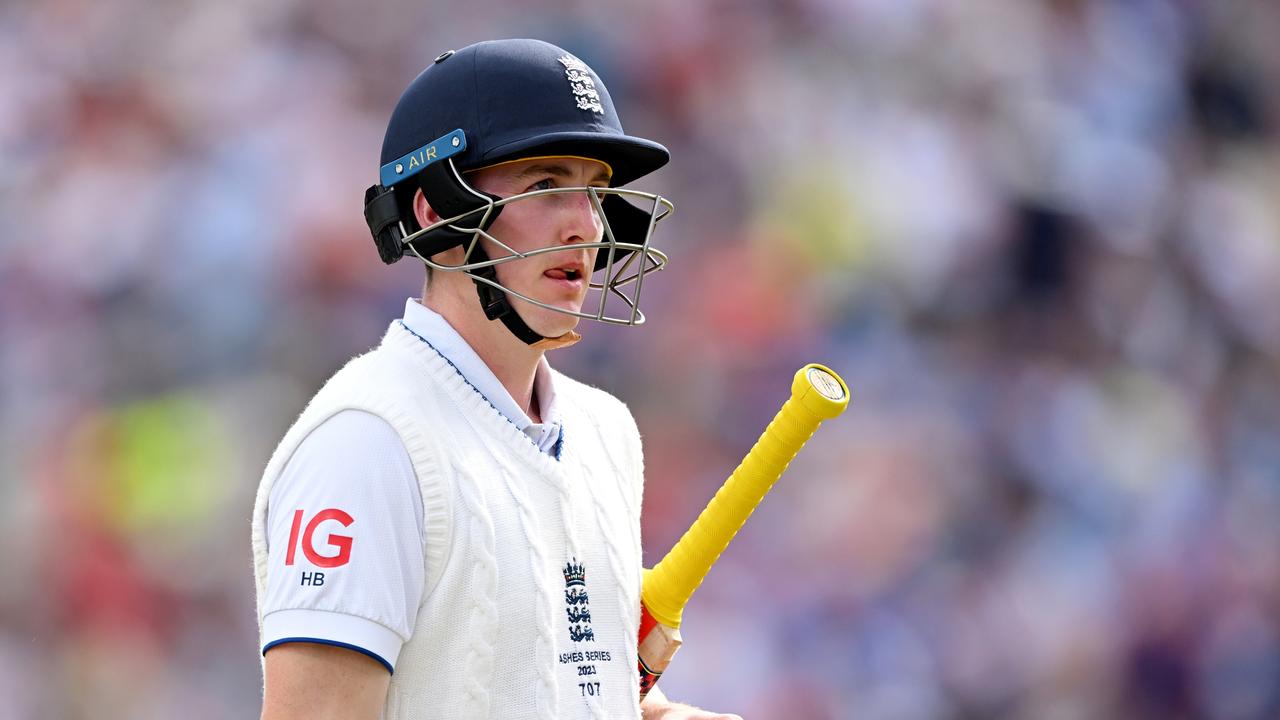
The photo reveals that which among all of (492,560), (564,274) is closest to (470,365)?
(564,274)

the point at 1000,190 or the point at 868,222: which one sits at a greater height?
the point at 1000,190

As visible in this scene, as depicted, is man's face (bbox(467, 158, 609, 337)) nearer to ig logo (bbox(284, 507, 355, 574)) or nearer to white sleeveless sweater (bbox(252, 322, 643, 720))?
white sleeveless sweater (bbox(252, 322, 643, 720))

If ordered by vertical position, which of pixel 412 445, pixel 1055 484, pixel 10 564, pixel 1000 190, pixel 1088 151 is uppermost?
pixel 1088 151

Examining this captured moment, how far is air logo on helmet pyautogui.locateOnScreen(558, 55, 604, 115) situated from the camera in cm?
212

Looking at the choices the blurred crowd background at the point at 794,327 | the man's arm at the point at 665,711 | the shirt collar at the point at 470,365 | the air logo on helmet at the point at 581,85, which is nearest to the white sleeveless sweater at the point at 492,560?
the shirt collar at the point at 470,365

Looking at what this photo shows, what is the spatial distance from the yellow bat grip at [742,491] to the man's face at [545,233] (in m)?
0.39

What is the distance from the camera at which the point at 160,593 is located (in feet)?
15.8

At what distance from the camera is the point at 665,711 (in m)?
2.38

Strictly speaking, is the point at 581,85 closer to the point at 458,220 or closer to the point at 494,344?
the point at 458,220

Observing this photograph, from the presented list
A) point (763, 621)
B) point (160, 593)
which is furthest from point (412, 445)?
point (763, 621)

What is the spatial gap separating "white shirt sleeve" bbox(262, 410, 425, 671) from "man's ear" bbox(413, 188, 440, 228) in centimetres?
41

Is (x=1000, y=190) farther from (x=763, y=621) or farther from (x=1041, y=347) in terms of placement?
(x=763, y=621)

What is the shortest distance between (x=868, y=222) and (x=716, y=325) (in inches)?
34.8

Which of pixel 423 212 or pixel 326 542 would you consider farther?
pixel 423 212
